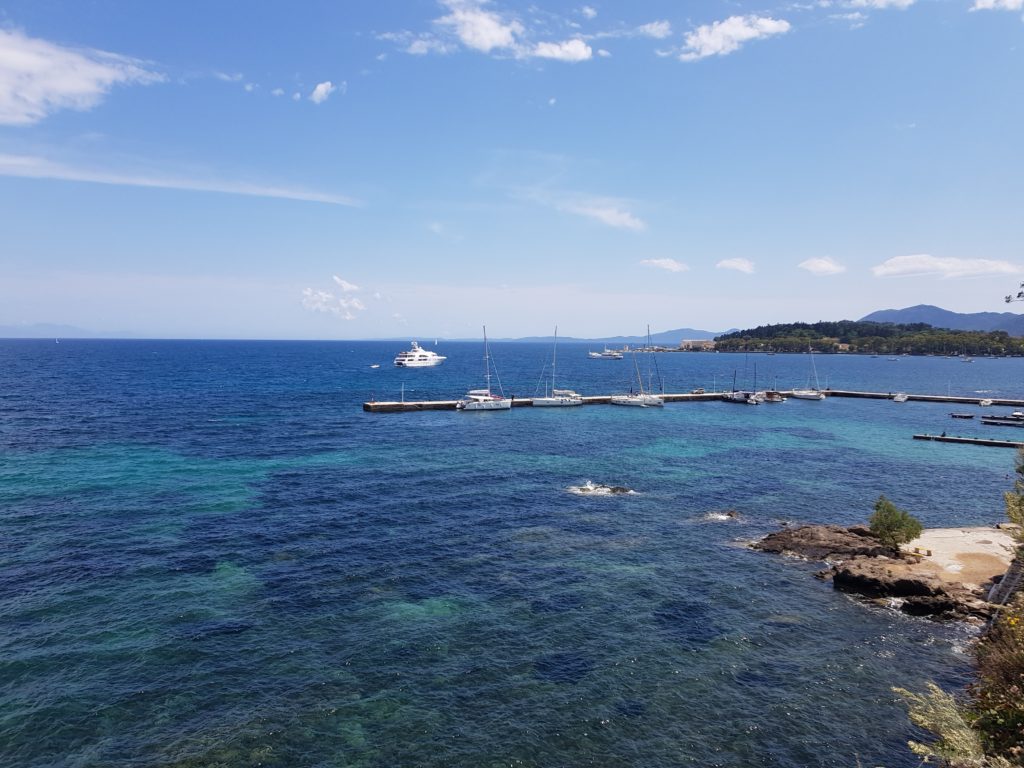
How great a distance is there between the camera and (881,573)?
37.1 m

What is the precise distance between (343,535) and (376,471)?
1943cm

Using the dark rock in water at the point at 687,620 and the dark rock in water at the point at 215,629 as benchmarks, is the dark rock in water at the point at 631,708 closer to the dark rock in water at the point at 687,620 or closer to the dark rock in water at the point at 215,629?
the dark rock in water at the point at 687,620

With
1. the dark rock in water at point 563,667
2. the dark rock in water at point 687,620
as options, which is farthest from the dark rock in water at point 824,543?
the dark rock in water at point 563,667

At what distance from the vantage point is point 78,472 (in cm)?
5691

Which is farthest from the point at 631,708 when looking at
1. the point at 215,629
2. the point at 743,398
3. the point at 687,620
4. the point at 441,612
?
the point at 743,398

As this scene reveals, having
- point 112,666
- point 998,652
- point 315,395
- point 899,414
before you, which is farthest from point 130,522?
point 899,414

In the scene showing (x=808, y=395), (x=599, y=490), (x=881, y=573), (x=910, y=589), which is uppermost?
(x=808, y=395)

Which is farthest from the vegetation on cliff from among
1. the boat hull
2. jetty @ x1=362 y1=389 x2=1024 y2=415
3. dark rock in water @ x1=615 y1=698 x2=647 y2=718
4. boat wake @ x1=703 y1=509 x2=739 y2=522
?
the boat hull

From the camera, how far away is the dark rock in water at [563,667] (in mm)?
26625

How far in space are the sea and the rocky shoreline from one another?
1636 mm

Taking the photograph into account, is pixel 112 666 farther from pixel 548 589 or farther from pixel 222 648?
pixel 548 589

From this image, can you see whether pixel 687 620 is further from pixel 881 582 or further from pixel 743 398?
pixel 743 398

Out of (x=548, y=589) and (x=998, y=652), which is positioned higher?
(x=998, y=652)

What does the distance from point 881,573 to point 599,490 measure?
2584 cm
